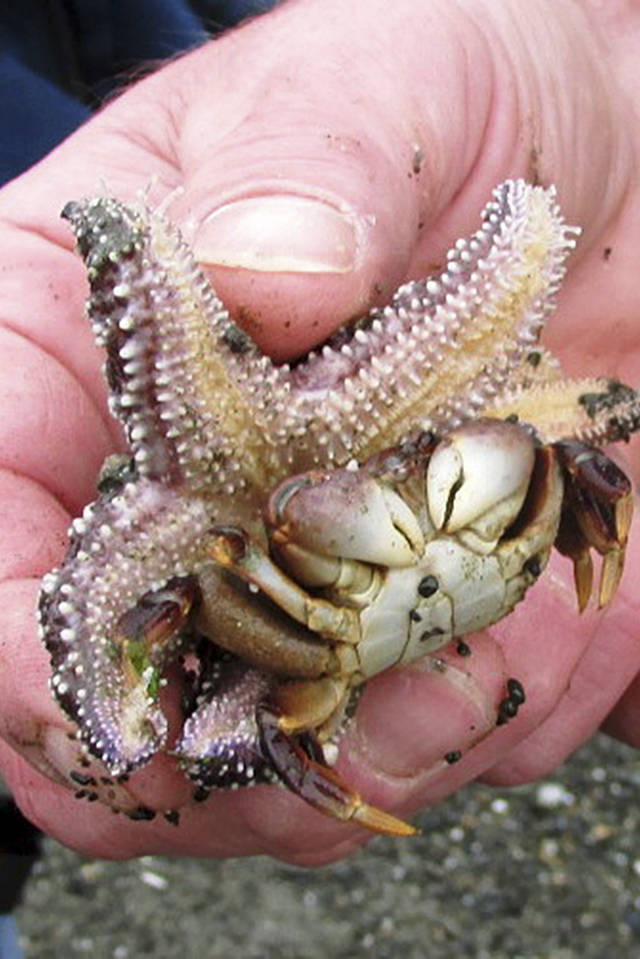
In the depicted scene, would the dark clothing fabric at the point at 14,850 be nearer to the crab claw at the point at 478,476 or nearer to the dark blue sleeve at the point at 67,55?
the dark blue sleeve at the point at 67,55

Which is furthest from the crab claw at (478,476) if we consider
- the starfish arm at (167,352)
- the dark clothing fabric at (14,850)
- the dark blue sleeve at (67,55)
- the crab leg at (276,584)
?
the dark clothing fabric at (14,850)

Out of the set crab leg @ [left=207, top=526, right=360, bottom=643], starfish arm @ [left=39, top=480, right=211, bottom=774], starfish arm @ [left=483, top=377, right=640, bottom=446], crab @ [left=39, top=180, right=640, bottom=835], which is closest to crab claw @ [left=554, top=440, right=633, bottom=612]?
crab @ [left=39, top=180, right=640, bottom=835]

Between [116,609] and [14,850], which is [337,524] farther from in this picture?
[14,850]

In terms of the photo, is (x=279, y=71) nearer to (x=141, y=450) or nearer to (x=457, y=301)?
(x=457, y=301)

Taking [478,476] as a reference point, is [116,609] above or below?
below

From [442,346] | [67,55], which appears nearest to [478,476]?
[442,346]

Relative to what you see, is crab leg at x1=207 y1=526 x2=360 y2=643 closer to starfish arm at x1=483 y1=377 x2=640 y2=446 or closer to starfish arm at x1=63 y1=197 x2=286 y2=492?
starfish arm at x1=63 y1=197 x2=286 y2=492

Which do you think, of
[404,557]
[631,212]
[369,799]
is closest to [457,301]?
[404,557]
